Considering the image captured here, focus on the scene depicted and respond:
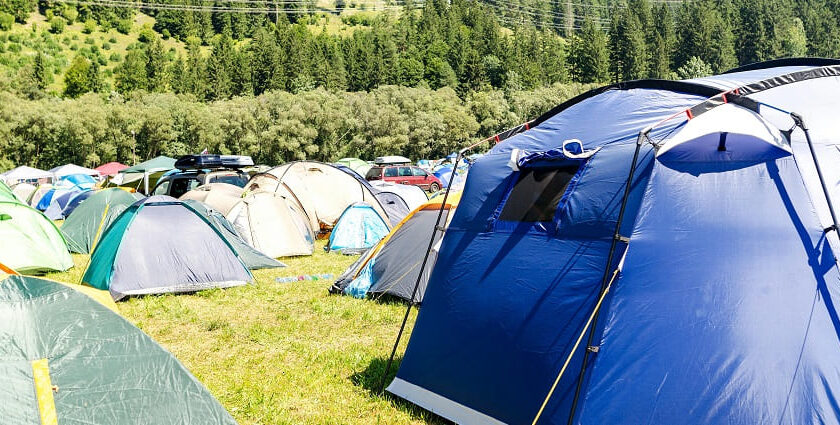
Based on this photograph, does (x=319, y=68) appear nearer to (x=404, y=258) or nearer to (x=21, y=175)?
(x=21, y=175)

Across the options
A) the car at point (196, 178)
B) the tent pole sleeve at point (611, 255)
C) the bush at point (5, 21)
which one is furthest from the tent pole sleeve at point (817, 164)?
the bush at point (5, 21)

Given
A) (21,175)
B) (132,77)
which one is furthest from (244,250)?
(132,77)

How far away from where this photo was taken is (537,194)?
422 cm

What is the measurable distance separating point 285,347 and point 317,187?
8.81 m

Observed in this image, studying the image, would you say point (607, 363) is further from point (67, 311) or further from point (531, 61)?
point (531, 61)

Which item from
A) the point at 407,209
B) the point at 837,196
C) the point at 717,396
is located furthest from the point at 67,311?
the point at 407,209

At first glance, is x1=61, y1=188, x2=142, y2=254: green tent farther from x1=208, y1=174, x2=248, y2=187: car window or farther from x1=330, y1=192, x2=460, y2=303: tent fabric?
x1=330, y1=192, x2=460, y2=303: tent fabric

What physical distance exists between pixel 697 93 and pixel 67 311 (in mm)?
4240

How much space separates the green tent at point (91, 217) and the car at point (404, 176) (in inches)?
547

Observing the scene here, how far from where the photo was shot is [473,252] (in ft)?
14.8

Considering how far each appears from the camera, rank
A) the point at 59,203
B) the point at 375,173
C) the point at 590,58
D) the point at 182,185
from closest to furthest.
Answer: the point at 182,185 → the point at 59,203 → the point at 375,173 → the point at 590,58

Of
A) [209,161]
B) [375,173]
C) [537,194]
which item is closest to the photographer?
[537,194]

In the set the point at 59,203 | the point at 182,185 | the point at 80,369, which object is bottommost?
the point at 59,203

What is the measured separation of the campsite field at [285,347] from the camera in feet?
15.8
